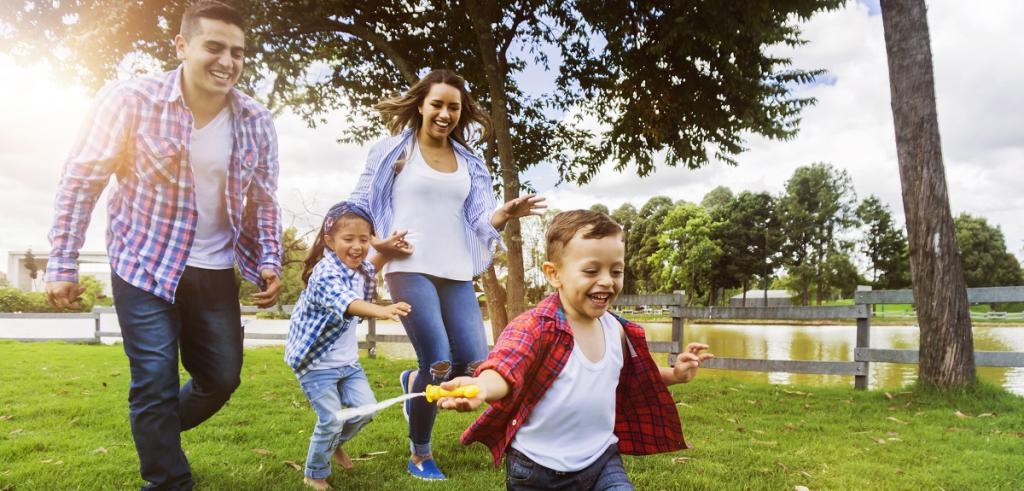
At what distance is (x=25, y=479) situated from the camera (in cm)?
392

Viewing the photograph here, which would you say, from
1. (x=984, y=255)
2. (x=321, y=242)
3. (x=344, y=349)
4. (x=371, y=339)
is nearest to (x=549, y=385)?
(x=344, y=349)

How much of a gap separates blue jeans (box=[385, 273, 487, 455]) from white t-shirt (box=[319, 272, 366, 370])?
0.87 ft

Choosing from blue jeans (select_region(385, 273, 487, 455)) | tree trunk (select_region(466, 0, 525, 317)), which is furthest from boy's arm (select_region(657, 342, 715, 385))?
tree trunk (select_region(466, 0, 525, 317))

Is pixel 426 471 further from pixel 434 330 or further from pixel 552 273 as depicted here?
pixel 552 273

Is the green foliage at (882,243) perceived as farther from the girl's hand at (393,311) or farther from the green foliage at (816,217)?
the girl's hand at (393,311)

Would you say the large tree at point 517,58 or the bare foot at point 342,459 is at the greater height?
the large tree at point 517,58

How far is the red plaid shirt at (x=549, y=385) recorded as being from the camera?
222cm

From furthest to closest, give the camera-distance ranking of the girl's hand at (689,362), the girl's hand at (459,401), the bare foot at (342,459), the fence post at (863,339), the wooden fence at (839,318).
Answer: the fence post at (863,339) → the wooden fence at (839,318) → the bare foot at (342,459) → the girl's hand at (689,362) → the girl's hand at (459,401)

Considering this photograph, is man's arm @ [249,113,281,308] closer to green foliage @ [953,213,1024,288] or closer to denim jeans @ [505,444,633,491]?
denim jeans @ [505,444,633,491]

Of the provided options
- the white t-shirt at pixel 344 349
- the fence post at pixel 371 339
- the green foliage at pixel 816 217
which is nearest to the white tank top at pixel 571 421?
the white t-shirt at pixel 344 349

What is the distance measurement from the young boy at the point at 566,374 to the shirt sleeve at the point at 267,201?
4.56ft

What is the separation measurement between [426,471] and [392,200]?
5.14 ft

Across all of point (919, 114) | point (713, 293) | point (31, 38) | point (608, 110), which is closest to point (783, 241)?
point (713, 293)

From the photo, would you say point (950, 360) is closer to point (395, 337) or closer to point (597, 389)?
point (597, 389)
